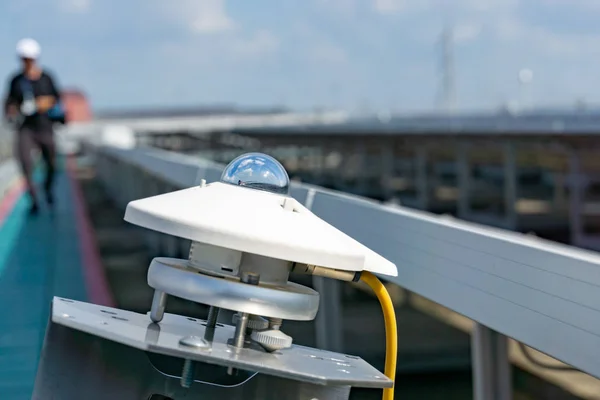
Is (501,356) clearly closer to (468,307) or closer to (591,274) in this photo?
(468,307)

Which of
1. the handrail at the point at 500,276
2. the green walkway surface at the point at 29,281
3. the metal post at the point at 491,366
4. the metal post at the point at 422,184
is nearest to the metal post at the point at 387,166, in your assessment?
the metal post at the point at 422,184

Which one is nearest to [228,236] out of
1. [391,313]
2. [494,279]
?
[391,313]

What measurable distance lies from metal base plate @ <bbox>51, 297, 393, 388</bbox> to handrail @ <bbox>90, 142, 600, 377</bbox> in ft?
2.52

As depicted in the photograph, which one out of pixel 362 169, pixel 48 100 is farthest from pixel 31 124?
pixel 362 169

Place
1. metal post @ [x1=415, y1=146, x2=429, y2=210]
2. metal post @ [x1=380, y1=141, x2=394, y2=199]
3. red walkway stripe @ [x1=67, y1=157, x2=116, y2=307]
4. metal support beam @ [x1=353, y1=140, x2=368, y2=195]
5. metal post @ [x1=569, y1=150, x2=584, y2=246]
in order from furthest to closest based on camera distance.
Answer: metal support beam @ [x1=353, y1=140, x2=368, y2=195] → metal post @ [x1=380, y1=141, x2=394, y2=199] → metal post @ [x1=415, y1=146, x2=429, y2=210] → metal post @ [x1=569, y1=150, x2=584, y2=246] → red walkway stripe @ [x1=67, y1=157, x2=116, y2=307]

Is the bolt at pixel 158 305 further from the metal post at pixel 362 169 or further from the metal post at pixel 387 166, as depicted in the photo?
the metal post at pixel 362 169

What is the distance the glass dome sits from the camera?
3.93 metres

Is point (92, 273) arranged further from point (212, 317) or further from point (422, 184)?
point (422, 184)

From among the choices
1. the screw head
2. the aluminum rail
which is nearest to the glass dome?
the screw head

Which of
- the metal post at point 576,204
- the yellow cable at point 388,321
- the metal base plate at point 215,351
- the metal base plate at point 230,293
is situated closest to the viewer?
the metal base plate at point 215,351

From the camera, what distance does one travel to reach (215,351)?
11.4 ft

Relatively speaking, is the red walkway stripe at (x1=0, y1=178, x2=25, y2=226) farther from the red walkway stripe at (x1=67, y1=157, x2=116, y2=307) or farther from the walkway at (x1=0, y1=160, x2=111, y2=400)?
the red walkway stripe at (x1=67, y1=157, x2=116, y2=307)

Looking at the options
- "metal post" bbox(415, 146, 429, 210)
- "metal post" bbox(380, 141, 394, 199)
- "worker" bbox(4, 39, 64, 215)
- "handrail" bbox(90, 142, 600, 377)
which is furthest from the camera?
"metal post" bbox(380, 141, 394, 199)

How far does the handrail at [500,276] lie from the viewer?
400 cm
